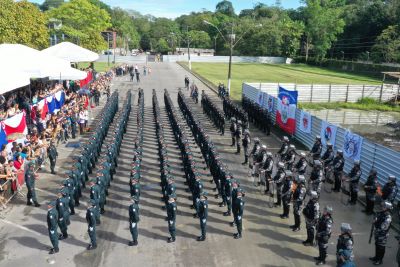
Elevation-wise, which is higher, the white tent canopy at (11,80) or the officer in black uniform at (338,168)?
the white tent canopy at (11,80)

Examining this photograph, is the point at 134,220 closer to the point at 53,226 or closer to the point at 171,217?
the point at 171,217

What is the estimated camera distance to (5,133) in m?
16.5

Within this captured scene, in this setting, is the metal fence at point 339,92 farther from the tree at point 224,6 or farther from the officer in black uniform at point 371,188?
the tree at point 224,6

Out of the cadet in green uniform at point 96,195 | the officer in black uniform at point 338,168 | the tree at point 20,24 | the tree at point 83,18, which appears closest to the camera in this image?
the cadet in green uniform at point 96,195

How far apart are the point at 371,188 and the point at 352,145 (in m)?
3.96

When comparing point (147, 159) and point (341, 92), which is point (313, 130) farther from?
Answer: point (341, 92)

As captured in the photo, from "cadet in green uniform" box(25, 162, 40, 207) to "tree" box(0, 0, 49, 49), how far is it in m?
24.0

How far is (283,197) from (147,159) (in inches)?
303

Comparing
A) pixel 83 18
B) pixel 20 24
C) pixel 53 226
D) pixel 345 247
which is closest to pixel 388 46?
pixel 83 18

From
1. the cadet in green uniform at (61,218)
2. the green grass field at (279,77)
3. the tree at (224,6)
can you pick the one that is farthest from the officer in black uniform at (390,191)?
the tree at (224,6)

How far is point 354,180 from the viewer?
1330cm

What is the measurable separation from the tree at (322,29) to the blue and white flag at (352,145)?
252 ft

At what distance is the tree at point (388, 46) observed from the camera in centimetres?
6341

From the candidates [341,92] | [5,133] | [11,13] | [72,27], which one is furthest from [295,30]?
[5,133]
